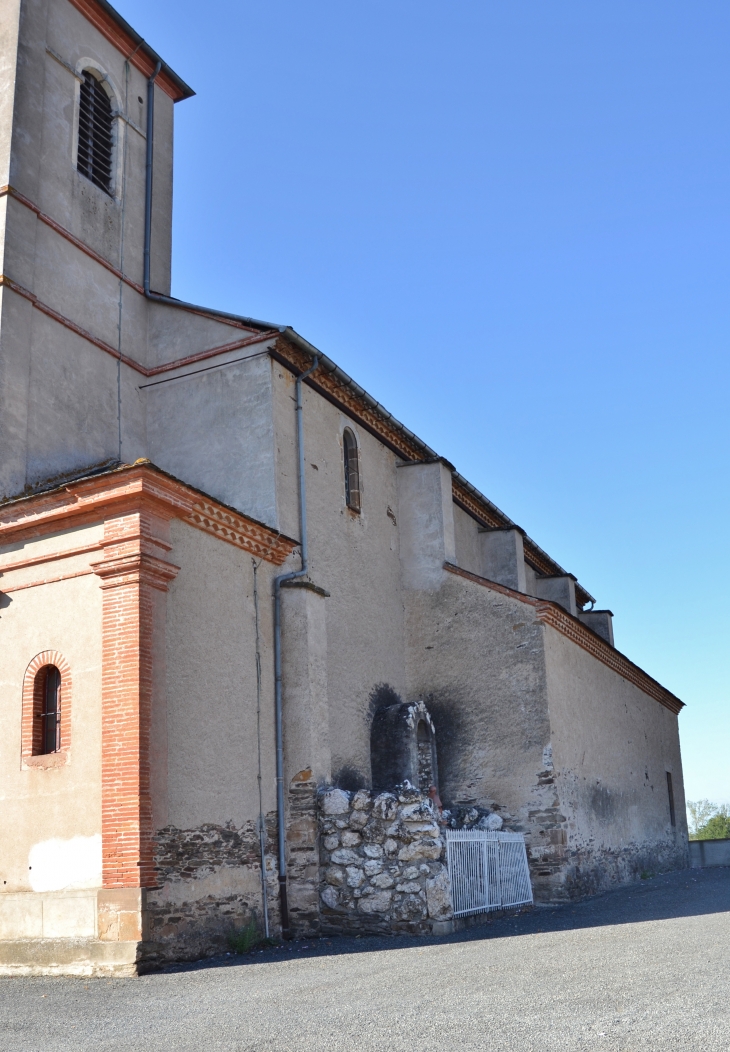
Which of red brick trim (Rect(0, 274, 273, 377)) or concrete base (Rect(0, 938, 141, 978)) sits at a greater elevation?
red brick trim (Rect(0, 274, 273, 377))

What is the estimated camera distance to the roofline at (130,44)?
1728cm

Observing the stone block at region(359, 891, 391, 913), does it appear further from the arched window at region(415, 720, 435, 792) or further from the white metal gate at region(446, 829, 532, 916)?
the arched window at region(415, 720, 435, 792)

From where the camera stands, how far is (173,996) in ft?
28.5

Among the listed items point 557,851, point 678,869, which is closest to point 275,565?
point 557,851

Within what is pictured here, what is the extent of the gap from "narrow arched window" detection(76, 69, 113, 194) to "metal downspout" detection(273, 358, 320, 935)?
5.33m

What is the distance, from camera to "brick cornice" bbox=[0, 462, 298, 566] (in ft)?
37.7

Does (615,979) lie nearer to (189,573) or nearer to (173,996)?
(173,996)

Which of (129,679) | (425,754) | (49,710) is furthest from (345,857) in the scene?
(49,710)

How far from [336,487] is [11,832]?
7.55 meters

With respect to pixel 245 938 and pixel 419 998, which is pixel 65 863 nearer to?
pixel 245 938

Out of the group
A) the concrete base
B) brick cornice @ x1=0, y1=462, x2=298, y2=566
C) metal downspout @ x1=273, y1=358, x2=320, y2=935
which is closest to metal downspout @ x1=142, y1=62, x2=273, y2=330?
metal downspout @ x1=273, y1=358, x2=320, y2=935

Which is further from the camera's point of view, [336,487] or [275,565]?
[336,487]

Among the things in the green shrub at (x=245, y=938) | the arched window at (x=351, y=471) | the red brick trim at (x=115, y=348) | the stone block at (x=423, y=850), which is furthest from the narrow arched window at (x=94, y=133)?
the green shrub at (x=245, y=938)

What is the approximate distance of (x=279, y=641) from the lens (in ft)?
45.7
